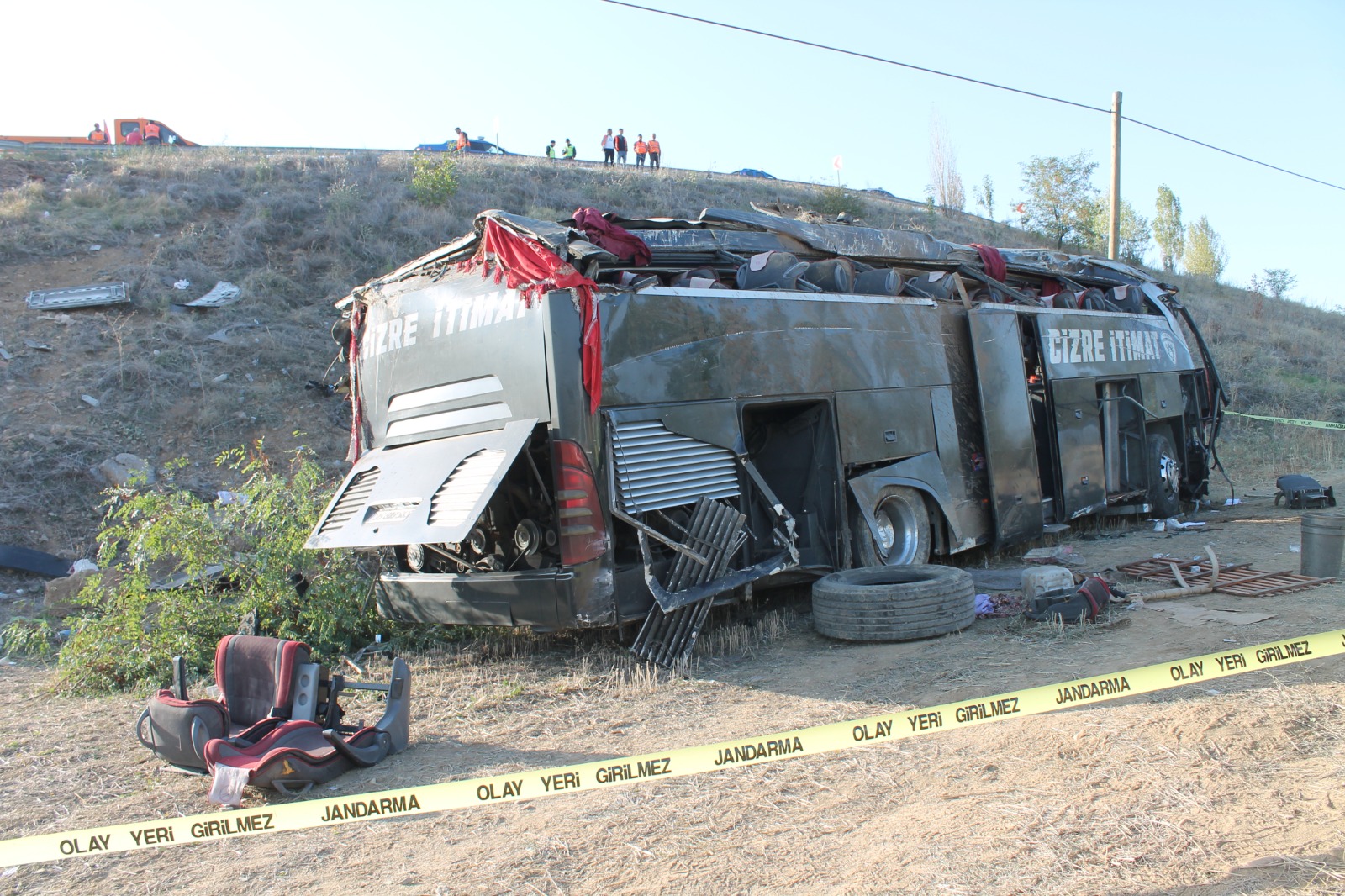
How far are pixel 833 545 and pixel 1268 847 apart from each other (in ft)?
14.6

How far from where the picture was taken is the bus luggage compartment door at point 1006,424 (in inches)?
356

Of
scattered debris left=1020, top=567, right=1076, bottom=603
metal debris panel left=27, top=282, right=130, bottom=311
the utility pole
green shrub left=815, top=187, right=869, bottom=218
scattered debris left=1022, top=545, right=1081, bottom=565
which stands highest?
green shrub left=815, top=187, right=869, bottom=218

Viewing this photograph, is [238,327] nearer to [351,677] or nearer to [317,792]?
[351,677]

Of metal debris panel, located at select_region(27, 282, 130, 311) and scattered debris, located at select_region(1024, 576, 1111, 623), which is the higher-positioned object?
metal debris panel, located at select_region(27, 282, 130, 311)

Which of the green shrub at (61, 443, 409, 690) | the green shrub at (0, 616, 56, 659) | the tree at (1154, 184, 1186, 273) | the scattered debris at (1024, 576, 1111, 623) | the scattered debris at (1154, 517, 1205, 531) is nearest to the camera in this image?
the scattered debris at (1024, 576, 1111, 623)

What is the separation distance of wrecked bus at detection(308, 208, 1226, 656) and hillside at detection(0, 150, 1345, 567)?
7.19 meters

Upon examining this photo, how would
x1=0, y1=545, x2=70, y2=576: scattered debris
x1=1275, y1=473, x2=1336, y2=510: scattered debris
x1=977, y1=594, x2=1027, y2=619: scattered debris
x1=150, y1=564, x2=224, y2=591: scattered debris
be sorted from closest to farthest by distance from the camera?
x1=150, y1=564, x2=224, y2=591: scattered debris → x1=977, y1=594, x2=1027, y2=619: scattered debris → x1=0, y1=545, x2=70, y2=576: scattered debris → x1=1275, y1=473, x2=1336, y2=510: scattered debris

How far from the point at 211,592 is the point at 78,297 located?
1173 cm

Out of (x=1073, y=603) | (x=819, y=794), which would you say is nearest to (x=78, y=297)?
(x=1073, y=603)

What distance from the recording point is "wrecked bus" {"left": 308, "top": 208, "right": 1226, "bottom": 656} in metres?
5.89

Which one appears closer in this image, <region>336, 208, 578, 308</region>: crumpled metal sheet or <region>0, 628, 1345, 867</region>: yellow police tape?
<region>0, 628, 1345, 867</region>: yellow police tape

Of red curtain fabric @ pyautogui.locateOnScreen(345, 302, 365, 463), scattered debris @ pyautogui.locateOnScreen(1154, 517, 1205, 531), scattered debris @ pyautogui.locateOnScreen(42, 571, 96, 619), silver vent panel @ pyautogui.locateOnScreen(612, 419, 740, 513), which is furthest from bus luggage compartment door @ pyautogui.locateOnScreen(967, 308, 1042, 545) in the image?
scattered debris @ pyautogui.locateOnScreen(42, 571, 96, 619)

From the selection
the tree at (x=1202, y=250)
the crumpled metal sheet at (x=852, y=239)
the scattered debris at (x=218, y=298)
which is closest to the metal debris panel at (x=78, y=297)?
the scattered debris at (x=218, y=298)

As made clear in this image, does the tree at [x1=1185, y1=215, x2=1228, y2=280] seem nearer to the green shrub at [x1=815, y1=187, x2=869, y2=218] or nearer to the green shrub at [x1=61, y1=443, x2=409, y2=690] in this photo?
the green shrub at [x1=815, y1=187, x2=869, y2=218]
